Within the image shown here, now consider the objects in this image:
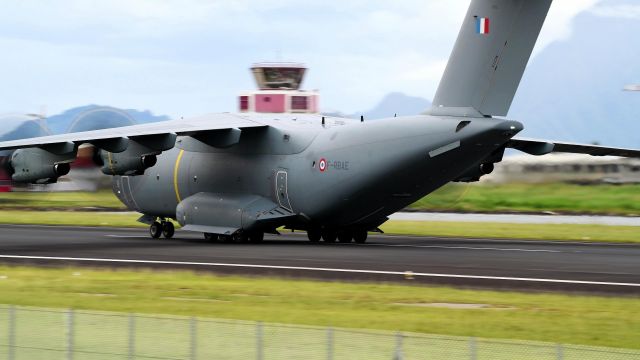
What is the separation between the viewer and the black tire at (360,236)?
38.5 m

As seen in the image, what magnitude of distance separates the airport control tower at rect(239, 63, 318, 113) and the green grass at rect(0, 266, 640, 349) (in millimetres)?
51757

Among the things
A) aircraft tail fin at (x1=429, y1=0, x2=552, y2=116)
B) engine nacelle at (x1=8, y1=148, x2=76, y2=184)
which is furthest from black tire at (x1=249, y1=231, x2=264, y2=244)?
aircraft tail fin at (x1=429, y1=0, x2=552, y2=116)

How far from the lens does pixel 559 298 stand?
21.8m

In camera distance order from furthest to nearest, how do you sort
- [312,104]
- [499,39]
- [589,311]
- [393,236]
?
1. [312,104]
2. [393,236]
3. [499,39]
4. [589,311]

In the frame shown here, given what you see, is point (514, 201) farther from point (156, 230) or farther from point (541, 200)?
point (156, 230)

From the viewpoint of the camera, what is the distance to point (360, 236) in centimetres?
3856

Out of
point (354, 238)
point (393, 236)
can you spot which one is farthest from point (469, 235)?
point (354, 238)

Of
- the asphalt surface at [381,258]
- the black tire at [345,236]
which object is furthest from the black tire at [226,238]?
the black tire at [345,236]

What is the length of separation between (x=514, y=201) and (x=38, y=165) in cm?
4106

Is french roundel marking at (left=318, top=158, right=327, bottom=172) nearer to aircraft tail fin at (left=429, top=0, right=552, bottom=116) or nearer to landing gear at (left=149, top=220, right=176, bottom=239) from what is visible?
aircraft tail fin at (left=429, top=0, right=552, bottom=116)

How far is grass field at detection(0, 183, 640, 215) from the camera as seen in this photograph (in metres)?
66.2

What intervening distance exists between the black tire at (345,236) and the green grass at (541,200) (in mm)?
25366

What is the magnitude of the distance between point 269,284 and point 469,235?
70.8 feet

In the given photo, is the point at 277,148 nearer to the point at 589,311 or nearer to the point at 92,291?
the point at 92,291
